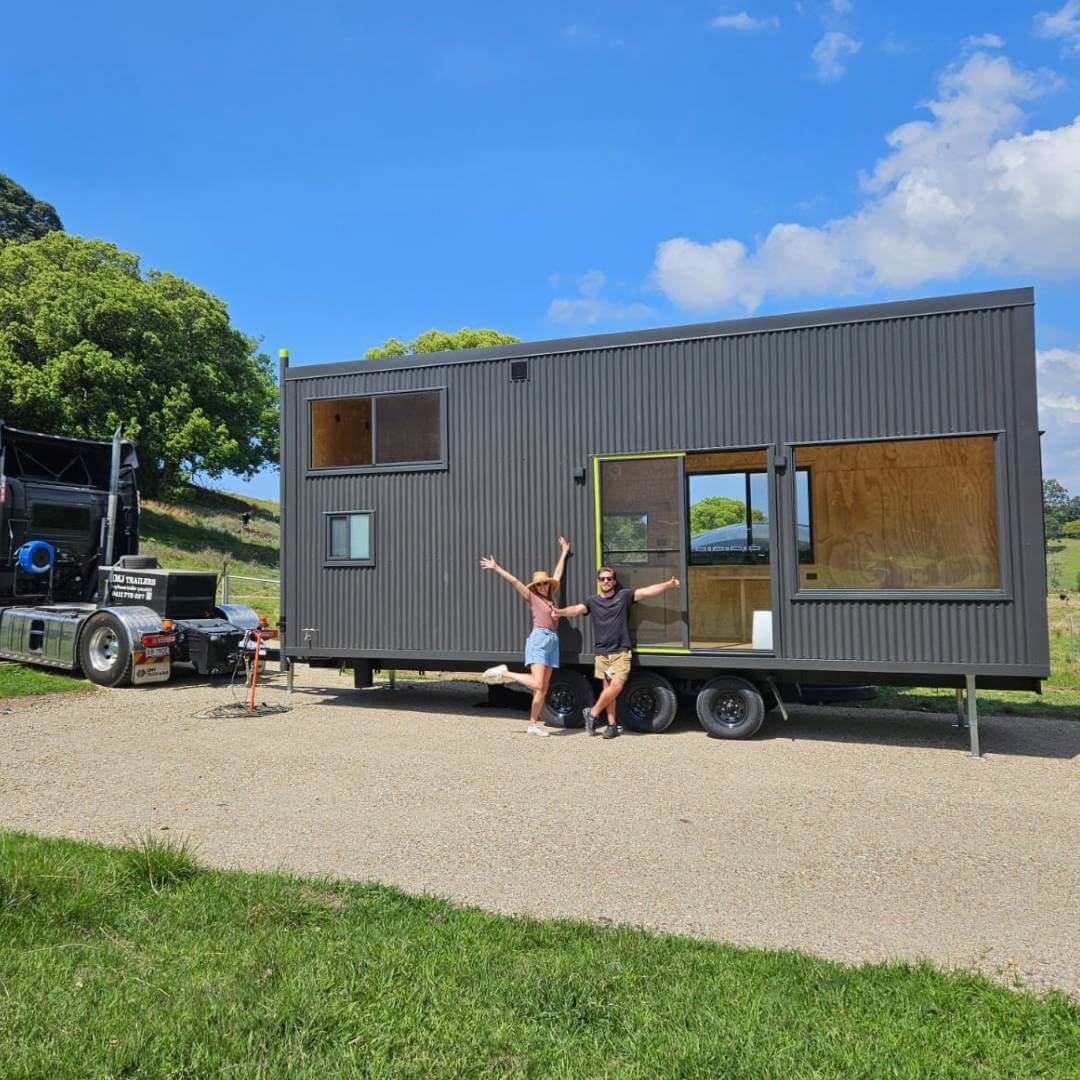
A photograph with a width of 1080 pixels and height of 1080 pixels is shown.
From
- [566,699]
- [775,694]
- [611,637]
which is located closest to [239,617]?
[566,699]

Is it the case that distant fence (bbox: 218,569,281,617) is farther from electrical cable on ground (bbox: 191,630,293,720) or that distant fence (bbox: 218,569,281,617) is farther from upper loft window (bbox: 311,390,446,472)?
Answer: upper loft window (bbox: 311,390,446,472)

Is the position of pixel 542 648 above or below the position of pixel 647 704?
above

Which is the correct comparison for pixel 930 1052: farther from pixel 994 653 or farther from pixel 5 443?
pixel 5 443

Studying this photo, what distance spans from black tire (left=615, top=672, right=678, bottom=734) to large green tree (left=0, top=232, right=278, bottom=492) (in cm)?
2228

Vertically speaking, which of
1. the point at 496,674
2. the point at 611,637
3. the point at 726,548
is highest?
the point at 726,548

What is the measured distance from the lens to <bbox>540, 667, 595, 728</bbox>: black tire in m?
8.94

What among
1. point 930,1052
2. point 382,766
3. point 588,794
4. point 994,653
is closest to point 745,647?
point 994,653

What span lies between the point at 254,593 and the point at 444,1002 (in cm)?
2000

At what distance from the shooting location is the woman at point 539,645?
8.45 metres

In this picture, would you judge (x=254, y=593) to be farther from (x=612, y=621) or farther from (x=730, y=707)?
(x=730, y=707)

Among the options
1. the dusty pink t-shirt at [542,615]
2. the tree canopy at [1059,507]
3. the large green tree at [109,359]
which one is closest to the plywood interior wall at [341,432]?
the dusty pink t-shirt at [542,615]

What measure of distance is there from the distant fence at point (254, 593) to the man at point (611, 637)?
10.1 m

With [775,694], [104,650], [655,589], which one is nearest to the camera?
[655,589]

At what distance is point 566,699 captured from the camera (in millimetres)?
9055
